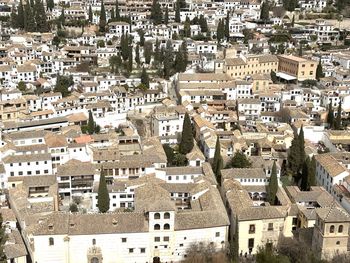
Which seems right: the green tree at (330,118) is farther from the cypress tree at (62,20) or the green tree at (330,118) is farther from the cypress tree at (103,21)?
the cypress tree at (62,20)

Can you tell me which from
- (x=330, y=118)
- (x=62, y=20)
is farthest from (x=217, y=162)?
(x=62, y=20)

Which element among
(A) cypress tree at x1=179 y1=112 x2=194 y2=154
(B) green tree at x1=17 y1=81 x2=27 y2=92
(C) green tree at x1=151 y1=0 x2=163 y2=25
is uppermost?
(C) green tree at x1=151 y1=0 x2=163 y2=25

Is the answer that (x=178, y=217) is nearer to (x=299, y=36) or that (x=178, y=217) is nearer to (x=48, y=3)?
(x=299, y=36)

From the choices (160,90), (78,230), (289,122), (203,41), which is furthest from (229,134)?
(203,41)

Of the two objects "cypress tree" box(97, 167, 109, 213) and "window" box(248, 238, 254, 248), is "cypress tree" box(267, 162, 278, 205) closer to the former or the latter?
"window" box(248, 238, 254, 248)

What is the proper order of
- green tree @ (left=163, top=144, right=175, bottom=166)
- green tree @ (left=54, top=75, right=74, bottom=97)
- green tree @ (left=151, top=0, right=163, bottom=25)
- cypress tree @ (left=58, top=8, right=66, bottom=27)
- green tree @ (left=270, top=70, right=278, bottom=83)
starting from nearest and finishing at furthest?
green tree @ (left=163, top=144, right=175, bottom=166), green tree @ (left=54, top=75, right=74, bottom=97), green tree @ (left=270, top=70, right=278, bottom=83), cypress tree @ (left=58, top=8, right=66, bottom=27), green tree @ (left=151, top=0, right=163, bottom=25)

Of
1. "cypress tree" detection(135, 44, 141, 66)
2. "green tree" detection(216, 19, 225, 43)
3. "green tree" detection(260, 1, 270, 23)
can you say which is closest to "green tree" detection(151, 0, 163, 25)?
"green tree" detection(216, 19, 225, 43)

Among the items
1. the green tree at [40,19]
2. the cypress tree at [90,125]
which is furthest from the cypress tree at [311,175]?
the green tree at [40,19]
